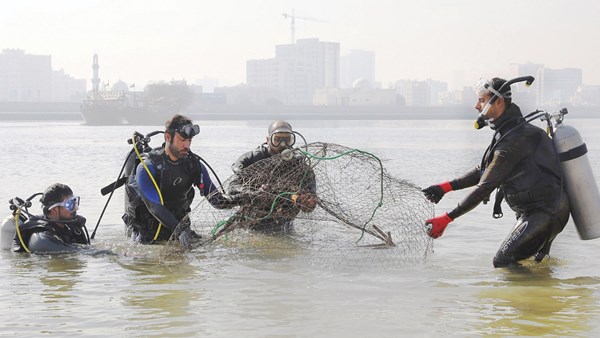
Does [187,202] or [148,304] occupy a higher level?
[187,202]

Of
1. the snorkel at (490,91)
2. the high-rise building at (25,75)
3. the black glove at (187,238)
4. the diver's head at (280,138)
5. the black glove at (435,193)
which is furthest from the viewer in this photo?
the high-rise building at (25,75)

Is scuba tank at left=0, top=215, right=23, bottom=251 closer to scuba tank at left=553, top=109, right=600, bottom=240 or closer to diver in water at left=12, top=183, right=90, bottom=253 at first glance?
diver in water at left=12, top=183, right=90, bottom=253

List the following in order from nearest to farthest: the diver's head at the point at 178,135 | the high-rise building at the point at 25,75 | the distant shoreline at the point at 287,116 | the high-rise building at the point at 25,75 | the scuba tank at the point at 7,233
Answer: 1. the diver's head at the point at 178,135
2. the scuba tank at the point at 7,233
3. the distant shoreline at the point at 287,116
4. the high-rise building at the point at 25,75
5. the high-rise building at the point at 25,75

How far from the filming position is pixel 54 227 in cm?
739

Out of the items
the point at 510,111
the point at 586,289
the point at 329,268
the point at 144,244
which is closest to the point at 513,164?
the point at 510,111

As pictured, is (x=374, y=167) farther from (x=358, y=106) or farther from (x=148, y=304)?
(x=358, y=106)

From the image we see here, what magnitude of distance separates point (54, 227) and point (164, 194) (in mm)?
986

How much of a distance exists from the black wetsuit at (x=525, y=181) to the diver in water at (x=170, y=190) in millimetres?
2204

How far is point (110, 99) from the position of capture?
106m

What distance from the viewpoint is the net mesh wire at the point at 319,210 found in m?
7.29

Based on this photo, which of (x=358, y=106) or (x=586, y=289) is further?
(x=358, y=106)

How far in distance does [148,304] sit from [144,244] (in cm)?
A: 200

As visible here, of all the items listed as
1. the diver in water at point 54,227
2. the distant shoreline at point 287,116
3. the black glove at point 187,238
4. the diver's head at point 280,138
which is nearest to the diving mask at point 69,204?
the diver in water at point 54,227

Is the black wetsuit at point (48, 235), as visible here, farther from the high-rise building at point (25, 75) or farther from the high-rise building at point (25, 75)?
the high-rise building at point (25, 75)
